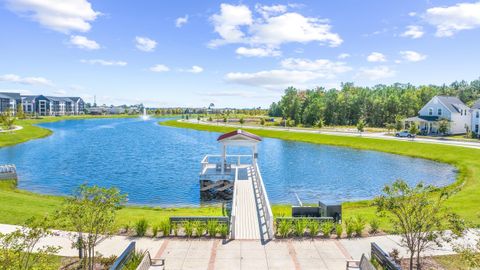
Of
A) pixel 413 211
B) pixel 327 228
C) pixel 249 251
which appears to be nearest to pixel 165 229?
pixel 249 251

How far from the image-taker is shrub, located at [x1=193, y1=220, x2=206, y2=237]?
1510 cm

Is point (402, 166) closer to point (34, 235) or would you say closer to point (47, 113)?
point (34, 235)

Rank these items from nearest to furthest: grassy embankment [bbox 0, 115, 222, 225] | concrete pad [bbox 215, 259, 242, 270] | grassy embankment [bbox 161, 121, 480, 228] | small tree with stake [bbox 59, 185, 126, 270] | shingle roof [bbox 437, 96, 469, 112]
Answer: small tree with stake [bbox 59, 185, 126, 270]
concrete pad [bbox 215, 259, 242, 270]
grassy embankment [bbox 0, 115, 222, 225]
grassy embankment [bbox 161, 121, 480, 228]
shingle roof [bbox 437, 96, 469, 112]

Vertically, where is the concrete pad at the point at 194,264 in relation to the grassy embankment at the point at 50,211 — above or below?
above

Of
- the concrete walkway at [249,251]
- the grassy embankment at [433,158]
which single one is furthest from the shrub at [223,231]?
the grassy embankment at [433,158]

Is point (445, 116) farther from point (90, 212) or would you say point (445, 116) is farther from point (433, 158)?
point (90, 212)

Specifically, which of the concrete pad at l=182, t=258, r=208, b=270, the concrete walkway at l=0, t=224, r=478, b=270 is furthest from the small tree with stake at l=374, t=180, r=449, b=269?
the concrete pad at l=182, t=258, r=208, b=270

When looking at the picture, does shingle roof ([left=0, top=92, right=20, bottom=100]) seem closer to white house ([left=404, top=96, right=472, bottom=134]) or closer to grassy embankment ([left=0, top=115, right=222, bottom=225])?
grassy embankment ([left=0, top=115, right=222, bottom=225])

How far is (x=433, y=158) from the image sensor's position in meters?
46.5

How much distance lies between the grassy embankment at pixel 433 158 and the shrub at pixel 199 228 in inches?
306

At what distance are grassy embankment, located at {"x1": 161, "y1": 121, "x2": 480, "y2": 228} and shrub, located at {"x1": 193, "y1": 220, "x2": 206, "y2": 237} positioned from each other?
776cm

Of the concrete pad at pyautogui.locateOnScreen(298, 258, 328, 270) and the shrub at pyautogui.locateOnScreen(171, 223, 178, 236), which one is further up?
the shrub at pyautogui.locateOnScreen(171, 223, 178, 236)

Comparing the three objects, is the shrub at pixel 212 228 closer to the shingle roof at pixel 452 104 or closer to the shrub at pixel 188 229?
the shrub at pixel 188 229

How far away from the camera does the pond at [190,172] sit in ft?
95.1
